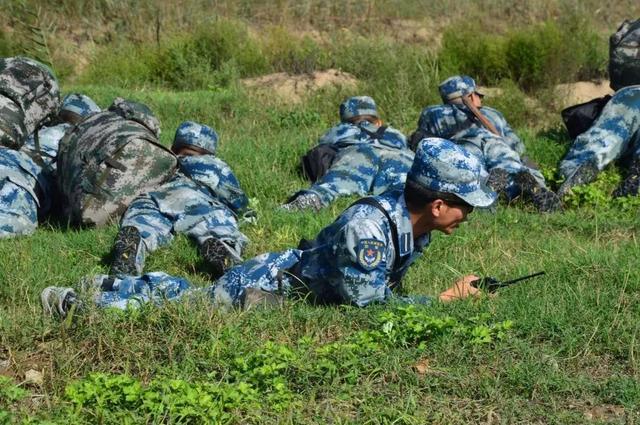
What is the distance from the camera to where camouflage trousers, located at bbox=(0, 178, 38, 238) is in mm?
8384

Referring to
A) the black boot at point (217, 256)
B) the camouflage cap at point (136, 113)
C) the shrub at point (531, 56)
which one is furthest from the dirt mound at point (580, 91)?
the black boot at point (217, 256)

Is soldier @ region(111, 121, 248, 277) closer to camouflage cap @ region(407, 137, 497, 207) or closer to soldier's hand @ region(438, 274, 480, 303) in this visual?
soldier's hand @ region(438, 274, 480, 303)

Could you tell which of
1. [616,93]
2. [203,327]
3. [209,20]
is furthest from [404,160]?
[209,20]

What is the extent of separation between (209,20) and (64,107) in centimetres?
697

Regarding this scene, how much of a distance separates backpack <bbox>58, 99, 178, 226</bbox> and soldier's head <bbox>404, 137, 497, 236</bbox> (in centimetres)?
290

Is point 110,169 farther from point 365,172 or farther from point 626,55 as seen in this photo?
point 626,55

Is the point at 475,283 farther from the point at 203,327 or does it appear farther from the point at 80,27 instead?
the point at 80,27

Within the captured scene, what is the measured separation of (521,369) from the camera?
5.49m

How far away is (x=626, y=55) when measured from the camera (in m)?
10.7

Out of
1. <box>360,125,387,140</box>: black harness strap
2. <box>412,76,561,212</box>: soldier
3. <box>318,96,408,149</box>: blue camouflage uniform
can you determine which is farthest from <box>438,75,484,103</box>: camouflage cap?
<box>360,125,387,140</box>: black harness strap

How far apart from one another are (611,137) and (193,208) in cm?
415

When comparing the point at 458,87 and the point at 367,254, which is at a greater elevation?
the point at 367,254

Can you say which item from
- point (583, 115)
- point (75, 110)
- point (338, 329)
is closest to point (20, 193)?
point (75, 110)

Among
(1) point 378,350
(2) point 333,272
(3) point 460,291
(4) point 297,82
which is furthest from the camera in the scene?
(4) point 297,82
